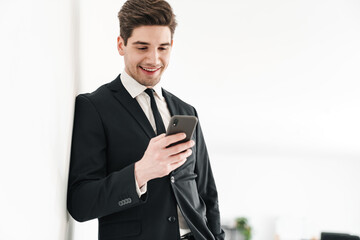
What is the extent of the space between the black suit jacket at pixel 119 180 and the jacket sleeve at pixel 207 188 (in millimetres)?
195

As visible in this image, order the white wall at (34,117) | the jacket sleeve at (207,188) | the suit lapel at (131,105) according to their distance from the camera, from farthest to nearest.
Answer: the jacket sleeve at (207,188), the suit lapel at (131,105), the white wall at (34,117)

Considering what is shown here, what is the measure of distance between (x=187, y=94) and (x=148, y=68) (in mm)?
4860

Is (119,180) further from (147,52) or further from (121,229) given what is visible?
(147,52)

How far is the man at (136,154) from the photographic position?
1.12m

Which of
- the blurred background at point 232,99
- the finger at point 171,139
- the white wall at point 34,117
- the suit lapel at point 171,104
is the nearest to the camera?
the white wall at point 34,117

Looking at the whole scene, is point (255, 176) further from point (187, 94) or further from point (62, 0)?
point (62, 0)

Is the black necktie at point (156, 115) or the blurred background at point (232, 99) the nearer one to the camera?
the blurred background at point (232, 99)

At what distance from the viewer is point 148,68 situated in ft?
4.58

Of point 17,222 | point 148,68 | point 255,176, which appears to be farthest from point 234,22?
point 255,176

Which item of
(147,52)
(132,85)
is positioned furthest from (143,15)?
(132,85)

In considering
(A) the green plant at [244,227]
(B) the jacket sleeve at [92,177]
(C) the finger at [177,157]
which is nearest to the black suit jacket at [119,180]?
(B) the jacket sleeve at [92,177]

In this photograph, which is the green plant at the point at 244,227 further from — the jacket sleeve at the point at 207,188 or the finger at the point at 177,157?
the finger at the point at 177,157

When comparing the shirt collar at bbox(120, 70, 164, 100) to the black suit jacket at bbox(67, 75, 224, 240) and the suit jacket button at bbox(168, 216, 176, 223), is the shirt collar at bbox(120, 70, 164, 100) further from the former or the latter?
the suit jacket button at bbox(168, 216, 176, 223)

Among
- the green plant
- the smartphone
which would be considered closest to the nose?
the smartphone
